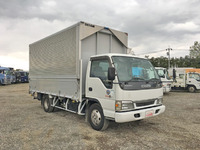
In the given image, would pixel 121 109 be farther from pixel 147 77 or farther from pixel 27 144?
pixel 27 144

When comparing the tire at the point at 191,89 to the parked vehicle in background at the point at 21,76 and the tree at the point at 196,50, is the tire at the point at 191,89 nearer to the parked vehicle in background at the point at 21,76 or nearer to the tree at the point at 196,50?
the tree at the point at 196,50

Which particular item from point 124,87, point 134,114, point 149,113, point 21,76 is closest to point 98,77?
point 124,87

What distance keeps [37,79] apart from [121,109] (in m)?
5.53

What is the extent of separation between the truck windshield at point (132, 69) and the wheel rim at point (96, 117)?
4.46ft

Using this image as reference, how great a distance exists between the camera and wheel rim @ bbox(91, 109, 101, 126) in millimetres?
5111

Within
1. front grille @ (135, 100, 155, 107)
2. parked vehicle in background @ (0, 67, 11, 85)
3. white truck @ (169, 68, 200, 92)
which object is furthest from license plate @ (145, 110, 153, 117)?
parked vehicle in background @ (0, 67, 11, 85)

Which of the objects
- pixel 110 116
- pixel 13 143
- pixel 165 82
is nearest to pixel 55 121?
pixel 13 143

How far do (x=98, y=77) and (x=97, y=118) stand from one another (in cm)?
124

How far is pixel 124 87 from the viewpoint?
444 cm

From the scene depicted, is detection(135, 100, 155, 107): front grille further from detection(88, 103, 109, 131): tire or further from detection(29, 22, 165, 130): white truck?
detection(88, 103, 109, 131): tire

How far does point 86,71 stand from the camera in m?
5.57

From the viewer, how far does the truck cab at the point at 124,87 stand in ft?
14.6

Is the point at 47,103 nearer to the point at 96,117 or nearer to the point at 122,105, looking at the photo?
the point at 96,117

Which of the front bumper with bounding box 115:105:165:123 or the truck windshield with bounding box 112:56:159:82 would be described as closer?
the front bumper with bounding box 115:105:165:123
